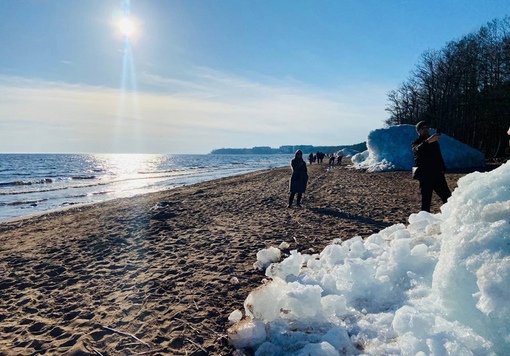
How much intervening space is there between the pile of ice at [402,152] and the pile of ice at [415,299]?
20.3m

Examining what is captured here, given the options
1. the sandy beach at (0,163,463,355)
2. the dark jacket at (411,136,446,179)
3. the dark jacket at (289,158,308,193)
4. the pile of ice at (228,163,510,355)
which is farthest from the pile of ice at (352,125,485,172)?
the pile of ice at (228,163,510,355)

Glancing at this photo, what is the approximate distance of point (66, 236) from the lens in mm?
9188

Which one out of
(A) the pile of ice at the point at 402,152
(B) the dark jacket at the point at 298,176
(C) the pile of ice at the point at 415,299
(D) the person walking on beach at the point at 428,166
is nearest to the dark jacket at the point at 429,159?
(D) the person walking on beach at the point at 428,166

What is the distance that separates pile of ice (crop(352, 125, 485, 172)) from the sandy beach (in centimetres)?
1205

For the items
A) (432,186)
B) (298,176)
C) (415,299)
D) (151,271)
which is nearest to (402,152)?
(298,176)

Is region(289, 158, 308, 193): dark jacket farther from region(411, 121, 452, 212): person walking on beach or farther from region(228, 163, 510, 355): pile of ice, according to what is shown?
region(228, 163, 510, 355): pile of ice

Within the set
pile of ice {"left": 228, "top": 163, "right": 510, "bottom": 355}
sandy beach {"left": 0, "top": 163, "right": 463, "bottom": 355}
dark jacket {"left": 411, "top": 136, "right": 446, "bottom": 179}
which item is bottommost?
sandy beach {"left": 0, "top": 163, "right": 463, "bottom": 355}

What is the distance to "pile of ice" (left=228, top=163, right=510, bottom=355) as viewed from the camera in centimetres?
254

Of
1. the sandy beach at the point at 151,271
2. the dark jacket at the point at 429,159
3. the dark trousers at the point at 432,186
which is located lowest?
the sandy beach at the point at 151,271

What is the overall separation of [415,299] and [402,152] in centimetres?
2226

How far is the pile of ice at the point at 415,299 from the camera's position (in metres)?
2.54

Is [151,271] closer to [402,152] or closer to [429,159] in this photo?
[429,159]

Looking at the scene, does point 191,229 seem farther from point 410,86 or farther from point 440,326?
point 410,86

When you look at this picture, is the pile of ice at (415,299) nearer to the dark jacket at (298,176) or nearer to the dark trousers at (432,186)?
the dark trousers at (432,186)
